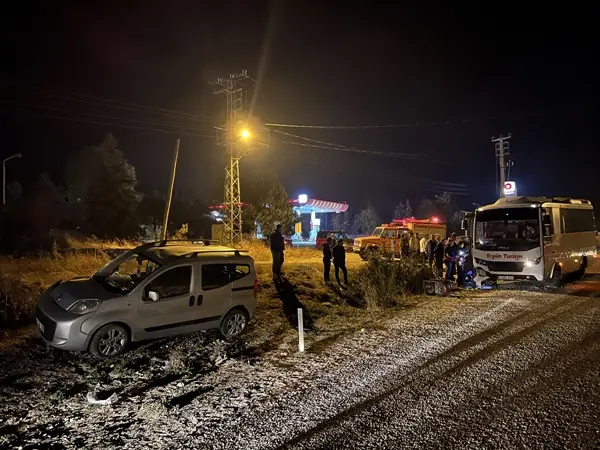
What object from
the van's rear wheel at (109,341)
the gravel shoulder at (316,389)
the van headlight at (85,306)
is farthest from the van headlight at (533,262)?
the van headlight at (85,306)

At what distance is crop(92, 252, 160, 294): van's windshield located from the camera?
25.4 feet

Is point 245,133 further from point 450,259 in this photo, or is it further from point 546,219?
point 546,219

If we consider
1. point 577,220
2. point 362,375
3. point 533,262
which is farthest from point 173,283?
point 577,220

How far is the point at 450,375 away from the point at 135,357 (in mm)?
4947

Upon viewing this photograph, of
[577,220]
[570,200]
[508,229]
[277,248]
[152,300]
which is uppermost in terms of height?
[570,200]

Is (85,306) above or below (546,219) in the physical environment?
below

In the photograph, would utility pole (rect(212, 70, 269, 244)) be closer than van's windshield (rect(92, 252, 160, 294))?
No

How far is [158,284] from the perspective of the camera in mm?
7812

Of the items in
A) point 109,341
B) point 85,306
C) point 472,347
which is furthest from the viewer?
point 472,347

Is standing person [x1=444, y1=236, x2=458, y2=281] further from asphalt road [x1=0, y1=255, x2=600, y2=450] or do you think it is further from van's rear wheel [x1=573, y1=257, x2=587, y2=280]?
asphalt road [x1=0, y1=255, x2=600, y2=450]

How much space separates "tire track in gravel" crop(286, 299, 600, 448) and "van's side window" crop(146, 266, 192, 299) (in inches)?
160

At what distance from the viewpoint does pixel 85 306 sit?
279 inches

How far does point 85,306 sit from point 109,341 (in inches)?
26.7

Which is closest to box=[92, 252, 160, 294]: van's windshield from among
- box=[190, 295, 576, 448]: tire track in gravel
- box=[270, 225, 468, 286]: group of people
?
box=[190, 295, 576, 448]: tire track in gravel
